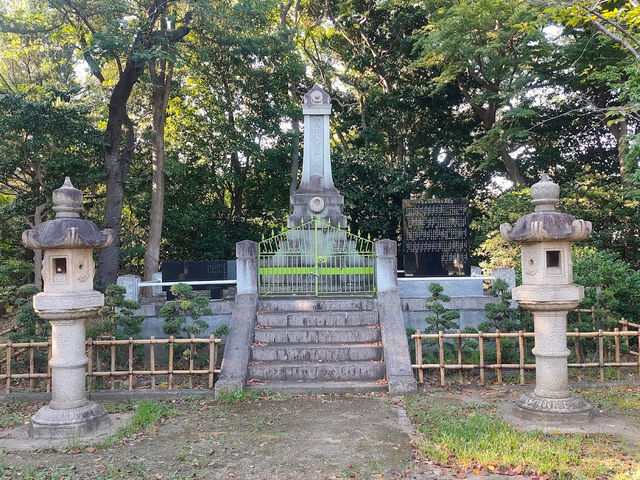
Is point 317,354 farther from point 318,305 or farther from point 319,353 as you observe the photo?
point 318,305

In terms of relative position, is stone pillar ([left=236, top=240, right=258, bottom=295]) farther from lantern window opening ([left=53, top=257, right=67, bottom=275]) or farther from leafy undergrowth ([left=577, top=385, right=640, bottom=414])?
leafy undergrowth ([left=577, top=385, right=640, bottom=414])

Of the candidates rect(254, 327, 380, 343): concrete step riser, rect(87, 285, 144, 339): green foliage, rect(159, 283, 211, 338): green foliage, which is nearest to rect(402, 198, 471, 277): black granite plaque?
rect(254, 327, 380, 343): concrete step riser

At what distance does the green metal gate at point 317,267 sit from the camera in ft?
32.9

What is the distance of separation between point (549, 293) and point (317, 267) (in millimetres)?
5104

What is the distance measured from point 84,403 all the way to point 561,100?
19.1 metres

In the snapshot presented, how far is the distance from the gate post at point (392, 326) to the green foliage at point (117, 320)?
4.34 meters

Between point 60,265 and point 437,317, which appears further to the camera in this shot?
point 437,317

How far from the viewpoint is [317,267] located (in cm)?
1009

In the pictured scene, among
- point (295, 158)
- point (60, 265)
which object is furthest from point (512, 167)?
point (60, 265)

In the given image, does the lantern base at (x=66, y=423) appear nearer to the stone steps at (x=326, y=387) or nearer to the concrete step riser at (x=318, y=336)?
the stone steps at (x=326, y=387)

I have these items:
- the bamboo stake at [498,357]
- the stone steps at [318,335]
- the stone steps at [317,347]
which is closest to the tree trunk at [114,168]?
the stone steps at [317,347]

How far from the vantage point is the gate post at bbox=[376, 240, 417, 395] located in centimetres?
710

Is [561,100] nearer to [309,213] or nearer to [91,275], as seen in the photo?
[309,213]

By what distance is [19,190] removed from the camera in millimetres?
16422
